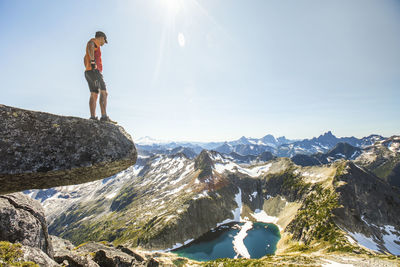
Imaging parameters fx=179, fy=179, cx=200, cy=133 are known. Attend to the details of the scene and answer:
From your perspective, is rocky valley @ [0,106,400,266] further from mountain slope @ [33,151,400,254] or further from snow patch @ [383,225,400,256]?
mountain slope @ [33,151,400,254]

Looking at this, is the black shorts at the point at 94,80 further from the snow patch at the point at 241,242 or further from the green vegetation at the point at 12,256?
the snow patch at the point at 241,242

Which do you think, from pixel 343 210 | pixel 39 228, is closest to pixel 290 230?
pixel 343 210

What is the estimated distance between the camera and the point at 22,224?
10227mm

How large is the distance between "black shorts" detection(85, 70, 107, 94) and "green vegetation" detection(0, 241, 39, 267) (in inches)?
297

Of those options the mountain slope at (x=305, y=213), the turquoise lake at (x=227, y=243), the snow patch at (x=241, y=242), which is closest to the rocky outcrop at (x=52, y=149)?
the mountain slope at (x=305, y=213)

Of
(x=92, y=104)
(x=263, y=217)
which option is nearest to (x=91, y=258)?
(x=92, y=104)

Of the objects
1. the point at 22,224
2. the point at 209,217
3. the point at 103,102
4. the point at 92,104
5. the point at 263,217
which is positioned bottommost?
the point at 263,217

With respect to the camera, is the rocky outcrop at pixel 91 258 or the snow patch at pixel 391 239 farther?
the snow patch at pixel 391 239

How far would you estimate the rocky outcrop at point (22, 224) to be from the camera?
9539 millimetres

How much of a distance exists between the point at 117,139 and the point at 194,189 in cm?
19031

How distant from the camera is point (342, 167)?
13325 cm

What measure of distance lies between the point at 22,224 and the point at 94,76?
9411 millimetres

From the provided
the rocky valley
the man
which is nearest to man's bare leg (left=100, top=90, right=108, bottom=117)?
the man

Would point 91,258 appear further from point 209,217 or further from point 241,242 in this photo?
point 209,217
